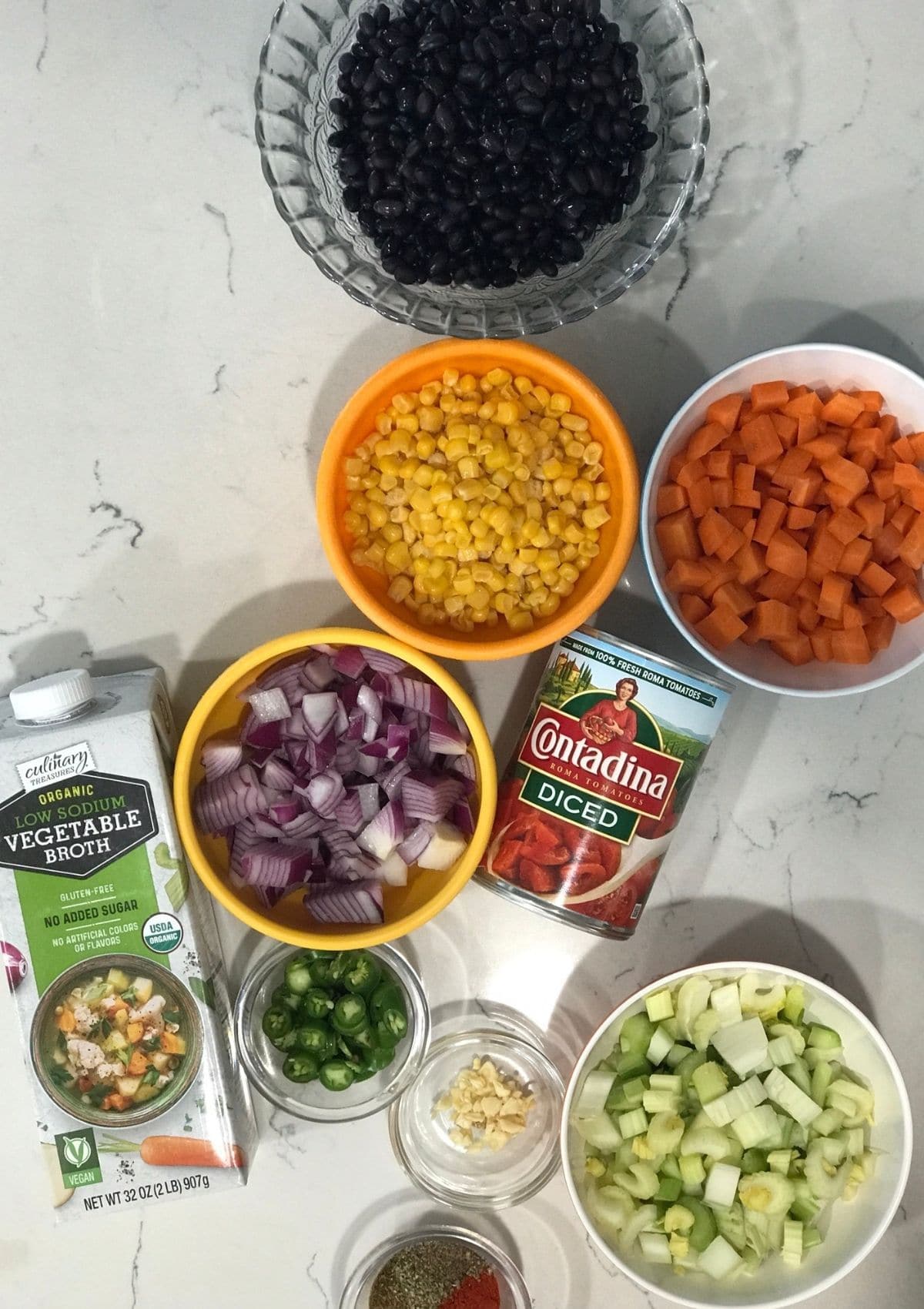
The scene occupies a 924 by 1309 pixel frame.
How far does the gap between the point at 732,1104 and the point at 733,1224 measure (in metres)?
0.20

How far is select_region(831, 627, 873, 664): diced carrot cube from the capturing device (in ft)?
4.47

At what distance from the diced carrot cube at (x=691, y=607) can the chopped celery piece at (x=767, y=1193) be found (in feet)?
2.83

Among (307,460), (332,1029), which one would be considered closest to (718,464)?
(307,460)

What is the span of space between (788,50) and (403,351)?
77cm

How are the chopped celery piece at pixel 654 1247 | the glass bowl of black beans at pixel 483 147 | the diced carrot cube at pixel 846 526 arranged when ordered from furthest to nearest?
the chopped celery piece at pixel 654 1247, the diced carrot cube at pixel 846 526, the glass bowl of black beans at pixel 483 147

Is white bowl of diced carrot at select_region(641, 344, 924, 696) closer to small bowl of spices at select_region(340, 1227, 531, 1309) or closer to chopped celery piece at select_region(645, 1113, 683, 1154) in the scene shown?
chopped celery piece at select_region(645, 1113, 683, 1154)

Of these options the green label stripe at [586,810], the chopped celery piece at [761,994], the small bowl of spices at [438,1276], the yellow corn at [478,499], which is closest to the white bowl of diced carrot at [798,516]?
the yellow corn at [478,499]

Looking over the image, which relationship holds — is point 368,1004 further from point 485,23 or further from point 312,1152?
point 485,23

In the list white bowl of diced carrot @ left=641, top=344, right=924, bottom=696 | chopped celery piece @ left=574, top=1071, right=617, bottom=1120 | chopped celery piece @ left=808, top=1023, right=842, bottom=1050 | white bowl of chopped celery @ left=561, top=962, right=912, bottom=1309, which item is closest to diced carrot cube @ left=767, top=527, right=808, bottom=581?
white bowl of diced carrot @ left=641, top=344, right=924, bottom=696

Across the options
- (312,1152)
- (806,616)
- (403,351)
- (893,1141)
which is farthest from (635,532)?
(312,1152)

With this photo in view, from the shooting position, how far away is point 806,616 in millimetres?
1396

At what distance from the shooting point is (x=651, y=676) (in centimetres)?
133

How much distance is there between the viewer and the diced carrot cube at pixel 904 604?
4.46 ft

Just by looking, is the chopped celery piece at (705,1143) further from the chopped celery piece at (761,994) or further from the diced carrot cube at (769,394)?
the diced carrot cube at (769,394)
